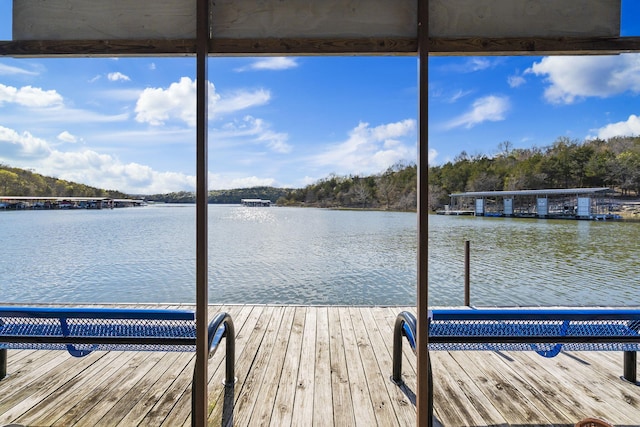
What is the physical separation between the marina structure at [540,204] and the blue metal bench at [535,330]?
973 inches

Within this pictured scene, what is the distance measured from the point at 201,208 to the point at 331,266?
1143 cm

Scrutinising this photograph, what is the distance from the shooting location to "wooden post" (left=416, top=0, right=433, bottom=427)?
1.36 metres

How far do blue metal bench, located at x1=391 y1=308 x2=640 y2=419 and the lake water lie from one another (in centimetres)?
266

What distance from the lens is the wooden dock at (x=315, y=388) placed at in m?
1.76

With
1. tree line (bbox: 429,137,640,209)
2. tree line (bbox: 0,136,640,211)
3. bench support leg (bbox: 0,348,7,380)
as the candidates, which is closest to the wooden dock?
bench support leg (bbox: 0,348,7,380)

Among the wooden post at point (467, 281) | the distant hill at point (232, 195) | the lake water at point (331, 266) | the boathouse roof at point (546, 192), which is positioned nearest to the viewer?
the wooden post at point (467, 281)

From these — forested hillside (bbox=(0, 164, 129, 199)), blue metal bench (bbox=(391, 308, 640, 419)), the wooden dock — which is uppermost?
forested hillside (bbox=(0, 164, 129, 199))

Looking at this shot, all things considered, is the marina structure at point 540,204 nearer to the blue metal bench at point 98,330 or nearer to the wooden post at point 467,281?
the wooden post at point 467,281

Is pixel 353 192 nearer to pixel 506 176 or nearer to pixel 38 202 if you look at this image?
pixel 506 176

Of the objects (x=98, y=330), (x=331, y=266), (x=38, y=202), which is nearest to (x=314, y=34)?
(x=98, y=330)

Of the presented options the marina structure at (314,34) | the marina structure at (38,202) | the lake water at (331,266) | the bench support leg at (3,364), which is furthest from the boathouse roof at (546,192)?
the marina structure at (38,202)

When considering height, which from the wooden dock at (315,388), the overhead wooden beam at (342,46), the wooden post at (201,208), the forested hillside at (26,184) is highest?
the forested hillside at (26,184)

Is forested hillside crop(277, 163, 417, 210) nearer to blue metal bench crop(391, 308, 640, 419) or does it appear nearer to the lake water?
the lake water

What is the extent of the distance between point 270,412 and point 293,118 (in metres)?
34.5
